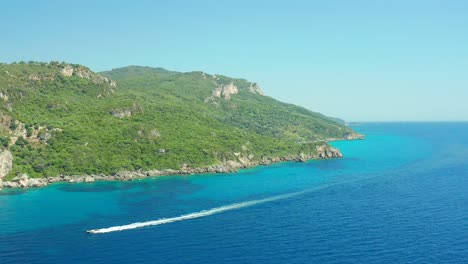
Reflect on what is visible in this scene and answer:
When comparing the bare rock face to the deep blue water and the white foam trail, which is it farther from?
the white foam trail

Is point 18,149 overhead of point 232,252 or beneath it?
overhead

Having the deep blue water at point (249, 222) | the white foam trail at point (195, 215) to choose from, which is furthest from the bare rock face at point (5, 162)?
the white foam trail at point (195, 215)

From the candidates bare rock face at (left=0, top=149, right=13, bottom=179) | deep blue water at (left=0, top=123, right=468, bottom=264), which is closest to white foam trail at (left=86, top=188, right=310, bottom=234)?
deep blue water at (left=0, top=123, right=468, bottom=264)

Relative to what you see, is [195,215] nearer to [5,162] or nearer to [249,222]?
[249,222]

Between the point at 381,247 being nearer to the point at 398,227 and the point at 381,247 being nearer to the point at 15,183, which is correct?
the point at 398,227

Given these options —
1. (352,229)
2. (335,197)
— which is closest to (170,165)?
(335,197)

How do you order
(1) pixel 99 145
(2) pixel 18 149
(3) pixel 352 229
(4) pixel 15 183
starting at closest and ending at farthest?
1. (3) pixel 352 229
2. (4) pixel 15 183
3. (2) pixel 18 149
4. (1) pixel 99 145
